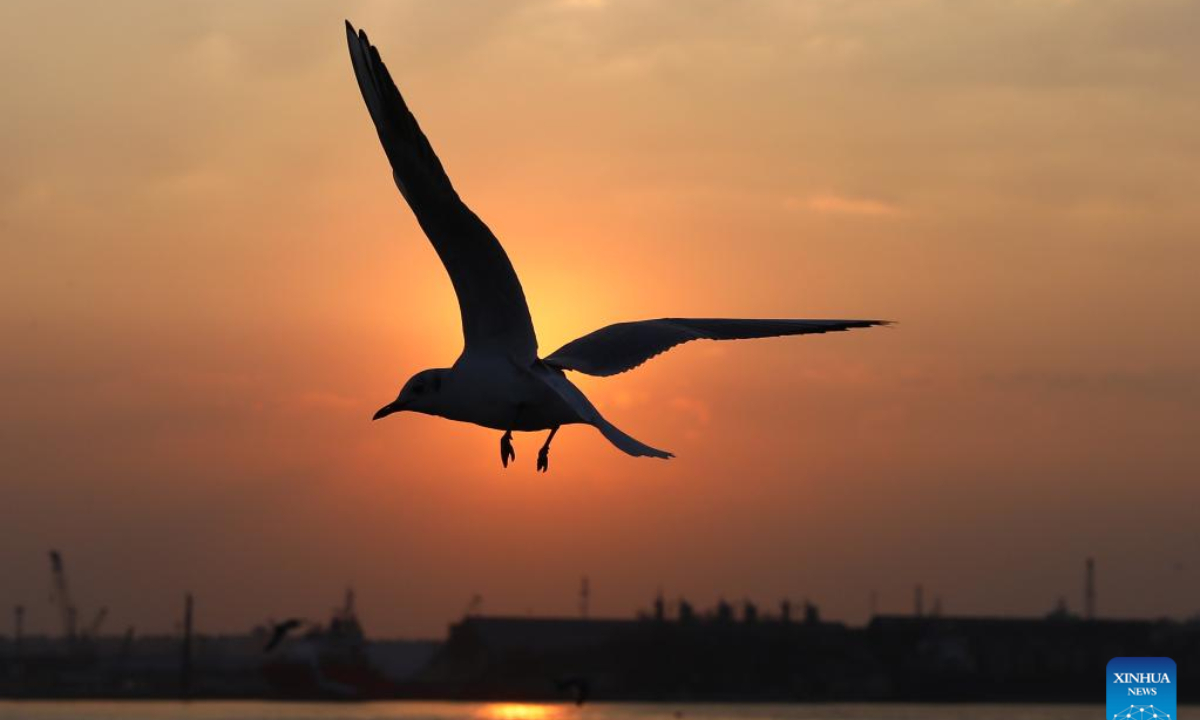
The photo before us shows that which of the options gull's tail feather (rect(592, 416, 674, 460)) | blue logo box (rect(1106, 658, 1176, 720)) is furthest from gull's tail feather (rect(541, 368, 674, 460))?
blue logo box (rect(1106, 658, 1176, 720))

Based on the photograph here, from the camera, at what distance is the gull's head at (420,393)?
22891 millimetres

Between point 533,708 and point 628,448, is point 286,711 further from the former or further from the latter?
point 628,448

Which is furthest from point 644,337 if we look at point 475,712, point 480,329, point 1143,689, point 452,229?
point 475,712

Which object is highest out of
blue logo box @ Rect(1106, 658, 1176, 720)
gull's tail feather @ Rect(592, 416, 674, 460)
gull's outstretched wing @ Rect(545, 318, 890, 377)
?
gull's outstretched wing @ Rect(545, 318, 890, 377)

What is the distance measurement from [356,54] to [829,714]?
16017 centimetres

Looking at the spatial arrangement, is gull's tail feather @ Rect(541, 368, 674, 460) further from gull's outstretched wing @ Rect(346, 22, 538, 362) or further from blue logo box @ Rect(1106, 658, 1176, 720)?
blue logo box @ Rect(1106, 658, 1176, 720)

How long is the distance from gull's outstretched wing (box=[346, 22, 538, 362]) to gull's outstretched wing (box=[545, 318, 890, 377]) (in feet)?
2.09

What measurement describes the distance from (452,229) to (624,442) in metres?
3.07

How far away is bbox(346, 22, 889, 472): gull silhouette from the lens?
21.7m

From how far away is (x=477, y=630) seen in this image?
198 meters

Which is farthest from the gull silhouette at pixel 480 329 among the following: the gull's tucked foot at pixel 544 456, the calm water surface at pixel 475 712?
the calm water surface at pixel 475 712

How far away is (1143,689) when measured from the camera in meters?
21.0

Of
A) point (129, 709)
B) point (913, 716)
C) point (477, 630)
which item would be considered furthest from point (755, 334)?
point (477, 630)

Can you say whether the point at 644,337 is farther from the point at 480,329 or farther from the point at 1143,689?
the point at 1143,689
